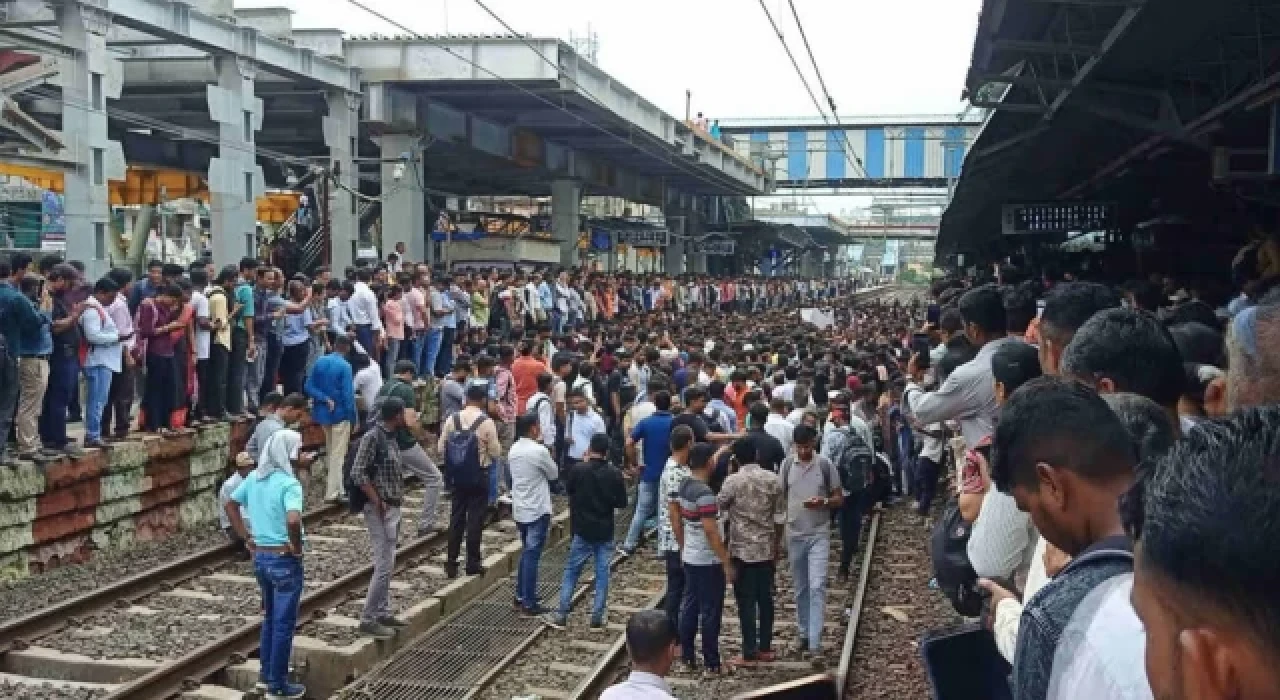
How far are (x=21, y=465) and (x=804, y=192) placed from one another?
4602 centimetres

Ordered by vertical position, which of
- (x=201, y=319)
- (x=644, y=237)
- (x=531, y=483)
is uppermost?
(x=644, y=237)

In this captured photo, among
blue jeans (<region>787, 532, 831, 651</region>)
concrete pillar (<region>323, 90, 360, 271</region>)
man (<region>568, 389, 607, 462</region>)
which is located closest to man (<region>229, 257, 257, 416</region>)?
man (<region>568, 389, 607, 462</region>)

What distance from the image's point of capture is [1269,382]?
12.1 ft

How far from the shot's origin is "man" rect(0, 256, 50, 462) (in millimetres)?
9352

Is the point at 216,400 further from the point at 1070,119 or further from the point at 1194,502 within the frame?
the point at 1194,502

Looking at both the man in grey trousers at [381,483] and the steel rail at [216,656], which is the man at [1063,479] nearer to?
the man in grey trousers at [381,483]

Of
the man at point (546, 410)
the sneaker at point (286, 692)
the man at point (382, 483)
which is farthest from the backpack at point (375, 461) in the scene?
the man at point (546, 410)

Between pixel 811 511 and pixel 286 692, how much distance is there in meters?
3.79

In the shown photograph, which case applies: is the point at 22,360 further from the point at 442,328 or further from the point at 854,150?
the point at 854,150

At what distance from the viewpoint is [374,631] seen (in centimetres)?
888

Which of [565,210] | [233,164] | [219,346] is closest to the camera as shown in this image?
[219,346]

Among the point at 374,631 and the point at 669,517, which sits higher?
the point at 669,517

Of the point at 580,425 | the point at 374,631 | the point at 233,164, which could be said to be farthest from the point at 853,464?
the point at 233,164

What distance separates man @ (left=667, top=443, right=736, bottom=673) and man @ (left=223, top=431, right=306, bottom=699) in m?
2.52
